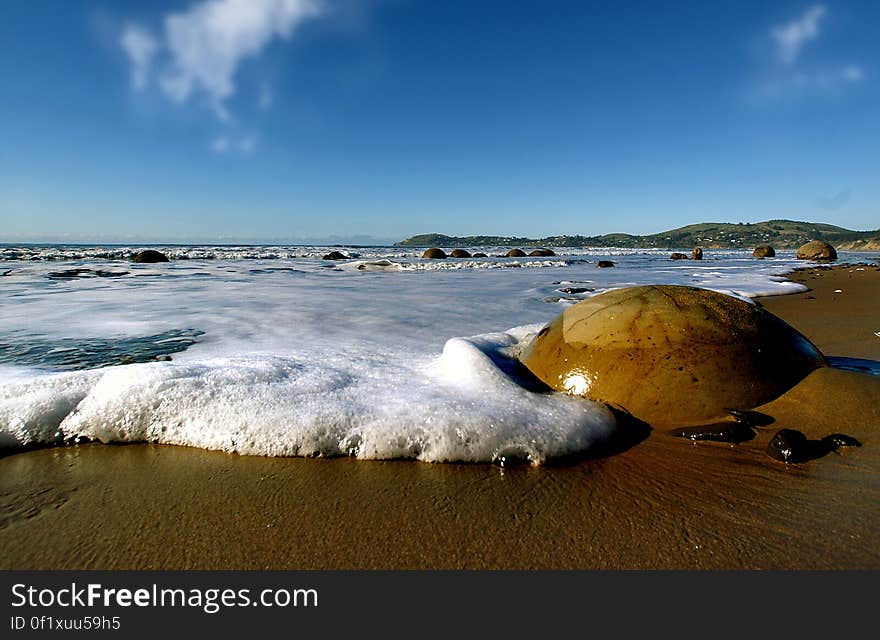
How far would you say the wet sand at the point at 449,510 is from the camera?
1322 mm

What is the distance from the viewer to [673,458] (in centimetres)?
197

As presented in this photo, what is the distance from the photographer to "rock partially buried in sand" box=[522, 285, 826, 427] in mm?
2312

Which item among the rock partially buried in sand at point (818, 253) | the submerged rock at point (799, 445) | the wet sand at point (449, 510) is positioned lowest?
the wet sand at point (449, 510)

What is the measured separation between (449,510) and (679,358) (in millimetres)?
1570

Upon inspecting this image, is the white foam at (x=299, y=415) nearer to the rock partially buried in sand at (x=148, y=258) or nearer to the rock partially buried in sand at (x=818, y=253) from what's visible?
the rock partially buried in sand at (x=148, y=258)

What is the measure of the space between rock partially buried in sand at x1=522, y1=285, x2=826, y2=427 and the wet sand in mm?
227

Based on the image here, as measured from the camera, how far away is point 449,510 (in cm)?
157

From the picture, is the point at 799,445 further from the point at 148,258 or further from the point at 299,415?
the point at 148,258

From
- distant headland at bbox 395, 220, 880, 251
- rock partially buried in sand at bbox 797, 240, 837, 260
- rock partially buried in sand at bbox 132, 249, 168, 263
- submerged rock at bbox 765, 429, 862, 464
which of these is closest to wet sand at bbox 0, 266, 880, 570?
submerged rock at bbox 765, 429, 862, 464

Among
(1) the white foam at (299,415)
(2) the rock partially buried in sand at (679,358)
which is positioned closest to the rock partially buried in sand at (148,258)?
(1) the white foam at (299,415)

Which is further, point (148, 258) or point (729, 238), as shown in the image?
point (729, 238)

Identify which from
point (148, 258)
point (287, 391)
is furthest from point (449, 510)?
point (148, 258)

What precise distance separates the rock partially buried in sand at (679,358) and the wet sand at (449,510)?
0.74 feet

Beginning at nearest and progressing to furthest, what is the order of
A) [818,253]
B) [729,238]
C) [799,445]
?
1. [799,445]
2. [818,253]
3. [729,238]
